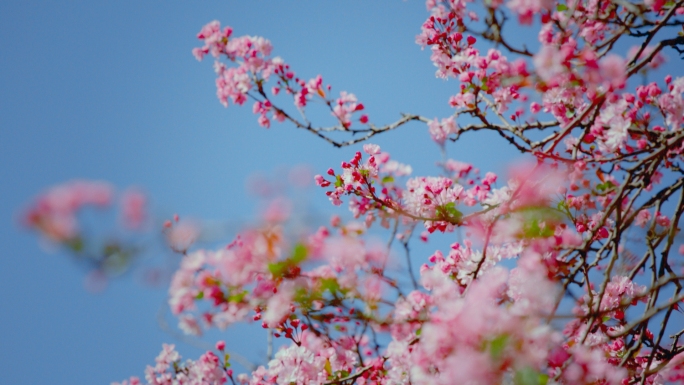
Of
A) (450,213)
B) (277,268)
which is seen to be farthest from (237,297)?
(450,213)

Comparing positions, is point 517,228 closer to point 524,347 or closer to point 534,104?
point 524,347

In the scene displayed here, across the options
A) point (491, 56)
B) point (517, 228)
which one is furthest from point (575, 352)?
point (491, 56)

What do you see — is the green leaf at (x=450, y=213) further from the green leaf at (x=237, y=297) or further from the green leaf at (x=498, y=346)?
the green leaf at (x=237, y=297)

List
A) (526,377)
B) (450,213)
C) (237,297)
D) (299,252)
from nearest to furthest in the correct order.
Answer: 1. (526,377)
2. (237,297)
3. (299,252)
4. (450,213)

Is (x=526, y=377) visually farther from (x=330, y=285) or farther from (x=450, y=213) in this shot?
(x=450, y=213)

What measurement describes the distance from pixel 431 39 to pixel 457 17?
249 mm

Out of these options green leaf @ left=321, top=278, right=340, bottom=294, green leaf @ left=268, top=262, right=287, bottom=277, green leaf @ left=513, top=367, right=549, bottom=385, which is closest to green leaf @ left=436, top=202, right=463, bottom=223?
green leaf @ left=321, top=278, right=340, bottom=294

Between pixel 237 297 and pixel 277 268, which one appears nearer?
pixel 237 297

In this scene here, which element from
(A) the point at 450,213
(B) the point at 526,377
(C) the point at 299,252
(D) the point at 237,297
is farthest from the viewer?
(A) the point at 450,213

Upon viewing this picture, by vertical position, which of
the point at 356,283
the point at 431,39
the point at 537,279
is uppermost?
the point at 431,39

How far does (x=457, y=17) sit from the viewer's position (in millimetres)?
3281

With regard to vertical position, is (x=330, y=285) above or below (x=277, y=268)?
below

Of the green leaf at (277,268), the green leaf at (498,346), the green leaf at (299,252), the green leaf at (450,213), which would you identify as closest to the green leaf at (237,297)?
the green leaf at (277,268)

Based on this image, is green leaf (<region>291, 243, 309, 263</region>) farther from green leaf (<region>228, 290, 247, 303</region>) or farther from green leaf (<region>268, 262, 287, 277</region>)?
green leaf (<region>228, 290, 247, 303</region>)
